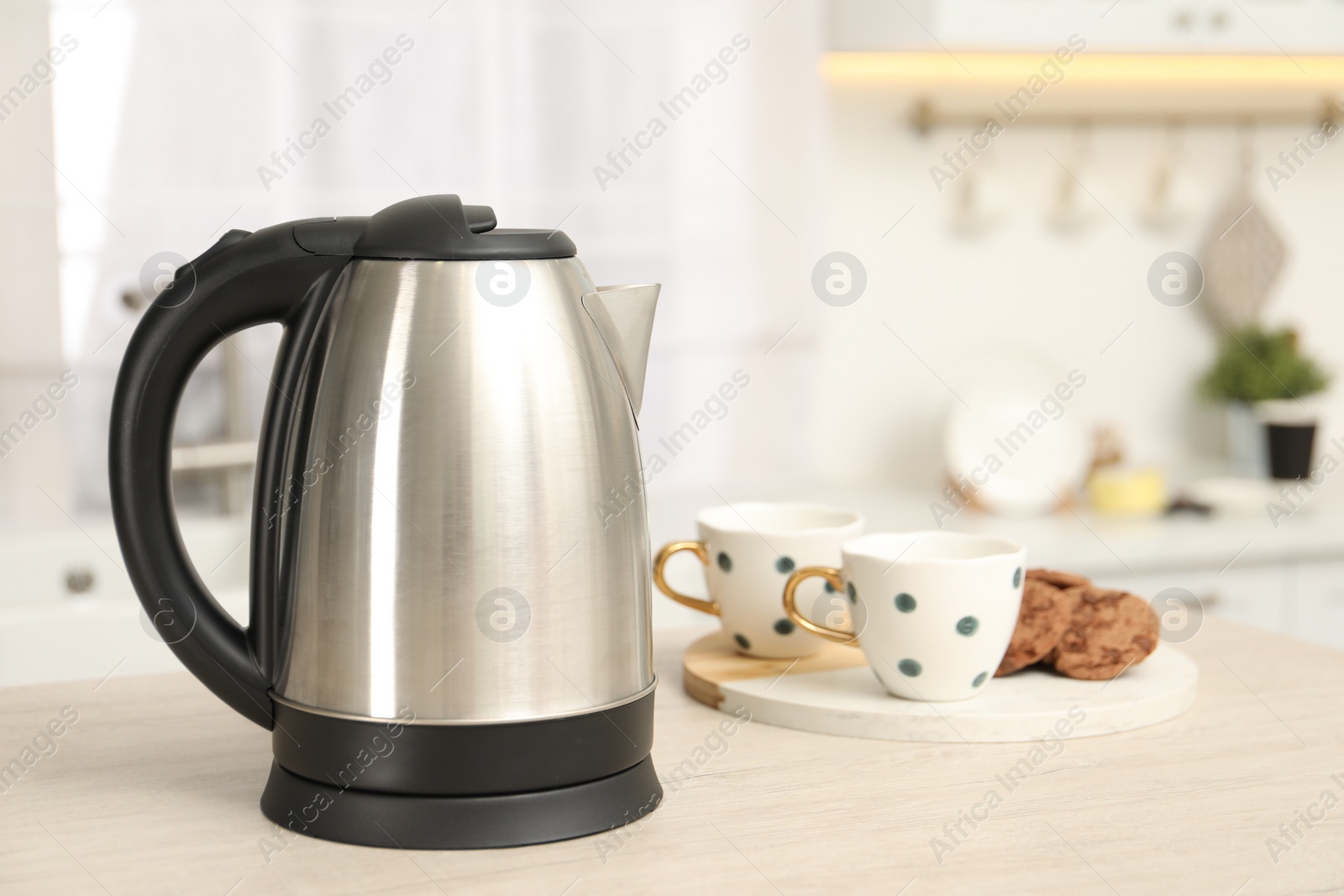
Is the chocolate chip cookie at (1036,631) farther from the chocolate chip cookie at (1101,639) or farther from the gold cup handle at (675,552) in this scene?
the gold cup handle at (675,552)

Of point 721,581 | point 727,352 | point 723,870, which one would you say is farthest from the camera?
point 727,352

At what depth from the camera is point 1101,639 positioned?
82cm

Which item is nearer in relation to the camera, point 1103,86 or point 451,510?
point 451,510

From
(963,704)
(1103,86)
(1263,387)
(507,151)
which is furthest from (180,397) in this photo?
(1263,387)

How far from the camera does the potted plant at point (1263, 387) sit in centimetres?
225

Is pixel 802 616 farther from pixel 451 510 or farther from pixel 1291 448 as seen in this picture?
pixel 1291 448

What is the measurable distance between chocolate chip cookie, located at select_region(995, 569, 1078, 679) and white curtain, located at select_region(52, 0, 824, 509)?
49.6 inches

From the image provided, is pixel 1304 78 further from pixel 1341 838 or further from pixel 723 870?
pixel 723 870

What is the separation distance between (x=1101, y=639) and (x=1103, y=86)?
174cm

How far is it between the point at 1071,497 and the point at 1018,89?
708 millimetres

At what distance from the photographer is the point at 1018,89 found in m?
2.25

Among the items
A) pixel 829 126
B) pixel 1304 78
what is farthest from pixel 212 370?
pixel 1304 78

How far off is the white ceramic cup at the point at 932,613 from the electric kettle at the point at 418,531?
0.18 m

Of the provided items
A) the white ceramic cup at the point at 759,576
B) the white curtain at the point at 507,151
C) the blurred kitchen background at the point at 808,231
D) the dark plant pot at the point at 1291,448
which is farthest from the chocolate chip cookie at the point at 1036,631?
the dark plant pot at the point at 1291,448
